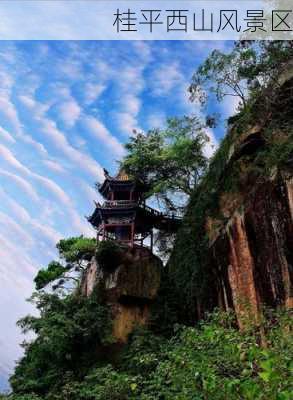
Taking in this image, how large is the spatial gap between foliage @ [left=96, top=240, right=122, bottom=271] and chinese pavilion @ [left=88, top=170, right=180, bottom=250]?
342 cm

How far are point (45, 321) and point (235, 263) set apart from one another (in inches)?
258

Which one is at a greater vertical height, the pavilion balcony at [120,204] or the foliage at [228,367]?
the pavilion balcony at [120,204]

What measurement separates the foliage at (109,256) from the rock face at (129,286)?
18 cm

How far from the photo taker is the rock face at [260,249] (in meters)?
10.5

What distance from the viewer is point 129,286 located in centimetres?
1680

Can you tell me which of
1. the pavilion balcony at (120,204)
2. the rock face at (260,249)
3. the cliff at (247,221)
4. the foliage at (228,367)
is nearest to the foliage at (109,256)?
the cliff at (247,221)

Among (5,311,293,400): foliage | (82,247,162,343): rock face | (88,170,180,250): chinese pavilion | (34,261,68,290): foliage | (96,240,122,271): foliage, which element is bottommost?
(5,311,293,400): foliage

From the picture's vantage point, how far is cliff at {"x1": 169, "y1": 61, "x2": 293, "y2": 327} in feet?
35.1

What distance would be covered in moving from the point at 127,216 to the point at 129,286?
216 inches

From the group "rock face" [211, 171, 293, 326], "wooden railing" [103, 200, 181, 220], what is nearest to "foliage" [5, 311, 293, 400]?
"rock face" [211, 171, 293, 326]

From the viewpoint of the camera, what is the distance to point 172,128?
851 inches

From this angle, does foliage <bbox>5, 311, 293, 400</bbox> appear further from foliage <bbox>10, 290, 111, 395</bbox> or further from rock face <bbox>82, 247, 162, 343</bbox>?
rock face <bbox>82, 247, 162, 343</bbox>

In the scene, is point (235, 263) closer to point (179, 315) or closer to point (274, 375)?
point (179, 315)

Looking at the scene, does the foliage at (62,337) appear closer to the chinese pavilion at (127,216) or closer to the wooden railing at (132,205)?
the chinese pavilion at (127,216)
